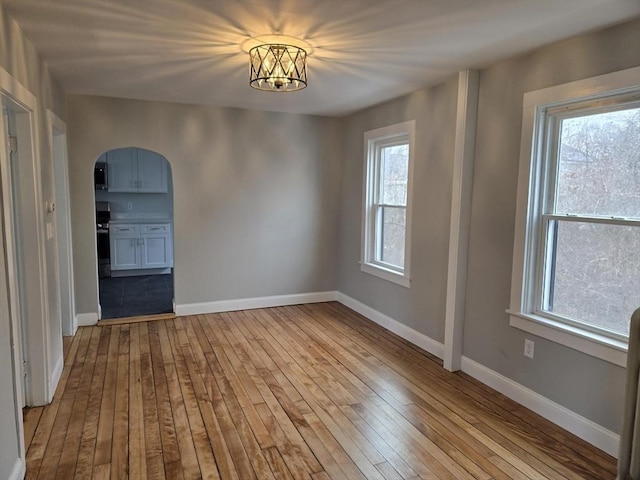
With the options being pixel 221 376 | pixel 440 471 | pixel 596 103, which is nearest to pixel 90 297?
pixel 221 376

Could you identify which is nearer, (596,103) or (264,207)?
(596,103)

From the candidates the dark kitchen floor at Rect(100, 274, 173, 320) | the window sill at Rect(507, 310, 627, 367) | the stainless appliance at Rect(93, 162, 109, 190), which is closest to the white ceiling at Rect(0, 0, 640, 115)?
the window sill at Rect(507, 310, 627, 367)

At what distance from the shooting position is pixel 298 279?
5539mm

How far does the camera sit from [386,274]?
4590 millimetres

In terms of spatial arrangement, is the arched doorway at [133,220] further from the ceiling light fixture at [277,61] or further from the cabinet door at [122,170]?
the ceiling light fixture at [277,61]

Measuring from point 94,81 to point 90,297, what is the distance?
2193 mm

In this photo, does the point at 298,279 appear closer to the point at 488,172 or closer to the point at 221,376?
the point at 221,376

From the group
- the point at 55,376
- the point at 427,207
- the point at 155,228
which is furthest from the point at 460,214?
the point at 155,228

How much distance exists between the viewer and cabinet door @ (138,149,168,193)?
7.12 metres

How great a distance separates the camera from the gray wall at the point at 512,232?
2432 mm

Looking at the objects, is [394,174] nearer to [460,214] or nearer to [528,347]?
[460,214]

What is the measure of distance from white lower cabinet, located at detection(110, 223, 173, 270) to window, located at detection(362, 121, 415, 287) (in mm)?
3831

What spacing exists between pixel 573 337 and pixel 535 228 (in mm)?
720

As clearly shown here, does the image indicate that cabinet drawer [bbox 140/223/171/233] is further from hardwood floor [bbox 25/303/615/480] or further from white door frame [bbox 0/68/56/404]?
white door frame [bbox 0/68/56/404]
